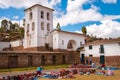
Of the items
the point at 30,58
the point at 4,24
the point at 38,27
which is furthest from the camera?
the point at 4,24

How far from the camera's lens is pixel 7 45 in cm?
6219

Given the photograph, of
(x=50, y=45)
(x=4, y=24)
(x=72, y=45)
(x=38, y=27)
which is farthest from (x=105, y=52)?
(x=4, y=24)

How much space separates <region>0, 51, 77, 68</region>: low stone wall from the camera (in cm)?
3214

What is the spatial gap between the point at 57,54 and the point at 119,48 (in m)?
14.3

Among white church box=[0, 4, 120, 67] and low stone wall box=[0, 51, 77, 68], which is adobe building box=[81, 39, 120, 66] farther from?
low stone wall box=[0, 51, 77, 68]

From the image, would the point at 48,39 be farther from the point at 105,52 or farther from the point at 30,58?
the point at 105,52

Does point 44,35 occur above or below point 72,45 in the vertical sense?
above

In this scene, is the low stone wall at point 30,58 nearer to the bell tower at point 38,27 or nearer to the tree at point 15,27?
the bell tower at point 38,27

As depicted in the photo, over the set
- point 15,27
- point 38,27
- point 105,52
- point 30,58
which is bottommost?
point 30,58

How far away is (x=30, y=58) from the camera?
35750mm

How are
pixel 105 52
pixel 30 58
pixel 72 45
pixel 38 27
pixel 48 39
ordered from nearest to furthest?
pixel 30 58
pixel 105 52
pixel 38 27
pixel 48 39
pixel 72 45

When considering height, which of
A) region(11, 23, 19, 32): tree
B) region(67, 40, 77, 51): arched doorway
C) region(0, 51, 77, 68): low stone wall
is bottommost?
region(0, 51, 77, 68): low stone wall

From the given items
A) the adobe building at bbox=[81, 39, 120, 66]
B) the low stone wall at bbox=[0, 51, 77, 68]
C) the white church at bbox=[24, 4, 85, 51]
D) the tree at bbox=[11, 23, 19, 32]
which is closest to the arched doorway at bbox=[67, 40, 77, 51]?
the white church at bbox=[24, 4, 85, 51]

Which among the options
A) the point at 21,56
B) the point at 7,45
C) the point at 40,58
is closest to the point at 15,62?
the point at 21,56
